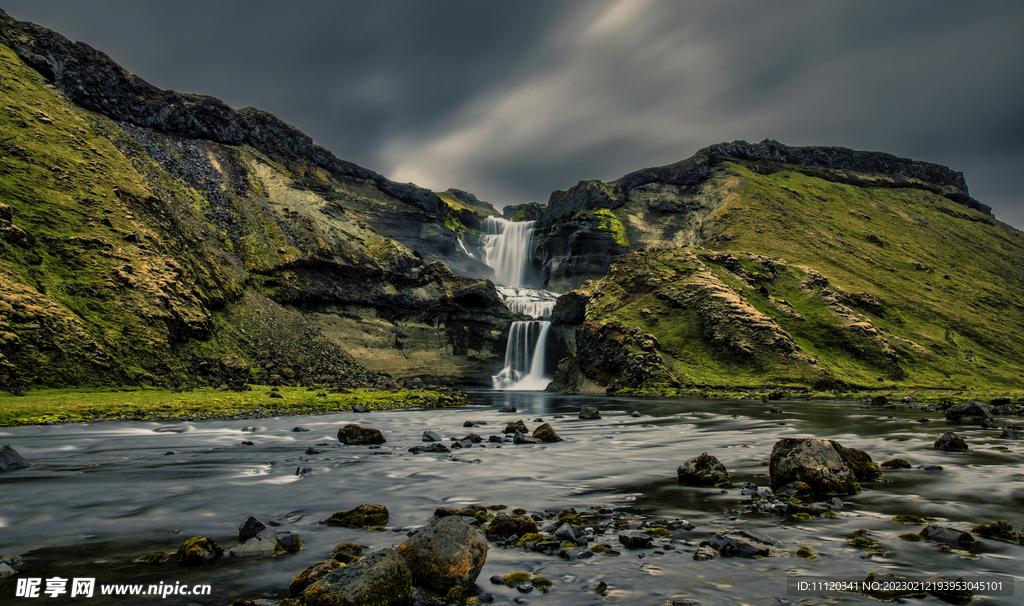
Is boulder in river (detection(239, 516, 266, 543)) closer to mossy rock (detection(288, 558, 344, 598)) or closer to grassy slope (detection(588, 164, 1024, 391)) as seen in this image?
mossy rock (detection(288, 558, 344, 598))

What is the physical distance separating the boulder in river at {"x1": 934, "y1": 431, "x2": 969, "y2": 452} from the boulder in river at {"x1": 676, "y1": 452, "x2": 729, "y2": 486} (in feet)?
37.1

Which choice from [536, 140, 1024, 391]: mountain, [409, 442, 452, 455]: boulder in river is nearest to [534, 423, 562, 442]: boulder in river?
[409, 442, 452, 455]: boulder in river

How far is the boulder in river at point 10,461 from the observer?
1534cm

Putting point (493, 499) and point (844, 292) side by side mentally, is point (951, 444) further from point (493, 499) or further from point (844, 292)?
point (844, 292)

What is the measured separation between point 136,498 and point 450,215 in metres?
172

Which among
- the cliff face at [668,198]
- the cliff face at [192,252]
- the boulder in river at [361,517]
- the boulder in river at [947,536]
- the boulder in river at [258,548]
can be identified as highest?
the cliff face at [668,198]

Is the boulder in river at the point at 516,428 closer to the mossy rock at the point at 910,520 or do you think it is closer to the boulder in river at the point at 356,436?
the boulder in river at the point at 356,436

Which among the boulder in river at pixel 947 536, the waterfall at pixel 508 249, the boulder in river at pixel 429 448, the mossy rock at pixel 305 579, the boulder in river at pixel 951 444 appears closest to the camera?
the mossy rock at pixel 305 579

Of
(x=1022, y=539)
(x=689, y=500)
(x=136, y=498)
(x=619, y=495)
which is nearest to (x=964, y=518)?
(x=1022, y=539)

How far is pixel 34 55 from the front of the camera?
234 feet

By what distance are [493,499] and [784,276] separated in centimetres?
9143

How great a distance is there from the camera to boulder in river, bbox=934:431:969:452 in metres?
17.9

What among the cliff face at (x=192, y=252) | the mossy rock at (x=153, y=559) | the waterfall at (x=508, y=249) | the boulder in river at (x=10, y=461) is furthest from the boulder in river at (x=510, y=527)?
the waterfall at (x=508, y=249)

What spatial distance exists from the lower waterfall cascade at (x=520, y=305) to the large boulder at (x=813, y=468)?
3153 inches
